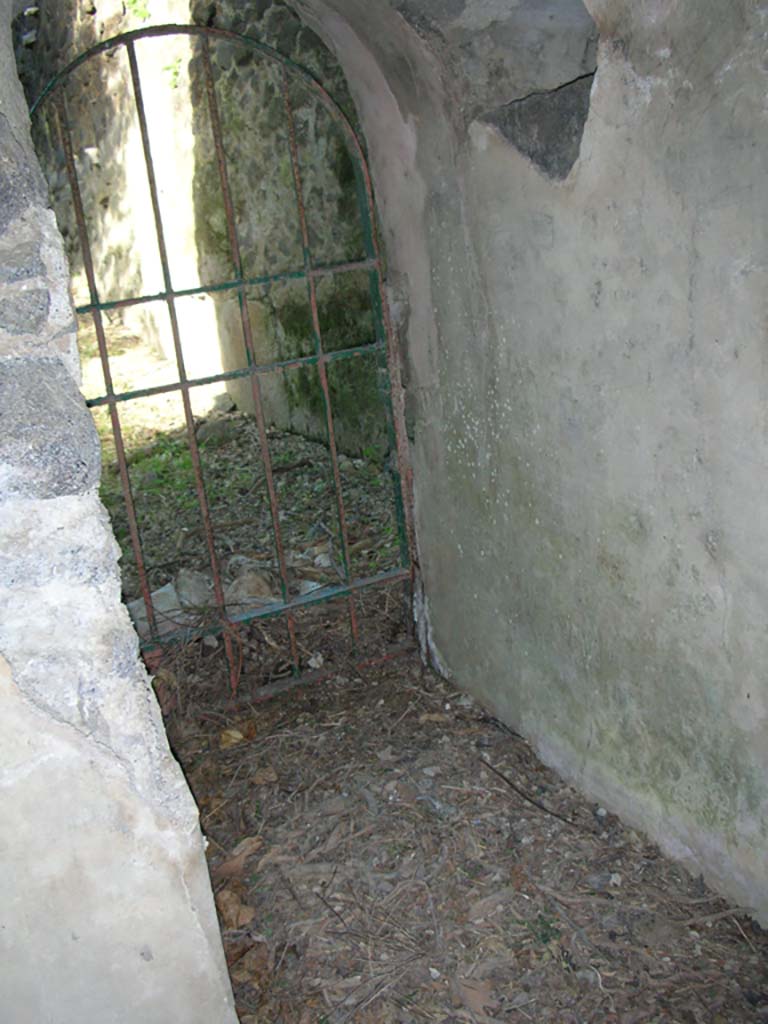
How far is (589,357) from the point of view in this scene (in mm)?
2639

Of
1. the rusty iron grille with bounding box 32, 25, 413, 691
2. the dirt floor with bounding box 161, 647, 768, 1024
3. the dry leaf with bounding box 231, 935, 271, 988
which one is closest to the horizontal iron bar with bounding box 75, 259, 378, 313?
the rusty iron grille with bounding box 32, 25, 413, 691

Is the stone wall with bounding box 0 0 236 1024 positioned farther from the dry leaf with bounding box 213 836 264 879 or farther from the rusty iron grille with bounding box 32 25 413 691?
the rusty iron grille with bounding box 32 25 413 691

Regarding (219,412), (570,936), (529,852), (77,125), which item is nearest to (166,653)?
(529,852)

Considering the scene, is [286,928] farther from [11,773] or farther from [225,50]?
[225,50]

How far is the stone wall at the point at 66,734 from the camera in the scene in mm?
1649

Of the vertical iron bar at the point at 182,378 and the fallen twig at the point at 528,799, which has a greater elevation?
the vertical iron bar at the point at 182,378

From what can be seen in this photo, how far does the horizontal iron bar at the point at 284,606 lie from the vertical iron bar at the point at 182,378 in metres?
0.07

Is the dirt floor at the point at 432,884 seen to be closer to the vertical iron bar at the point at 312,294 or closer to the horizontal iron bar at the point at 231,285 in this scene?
the vertical iron bar at the point at 312,294

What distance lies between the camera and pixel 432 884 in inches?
110

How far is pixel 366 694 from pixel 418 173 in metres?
1.93

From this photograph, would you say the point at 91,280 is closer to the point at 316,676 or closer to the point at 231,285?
the point at 231,285

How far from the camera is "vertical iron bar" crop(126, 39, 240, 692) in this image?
9.88 feet

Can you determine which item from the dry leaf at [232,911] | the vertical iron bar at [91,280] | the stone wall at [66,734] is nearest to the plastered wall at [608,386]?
the vertical iron bar at [91,280]

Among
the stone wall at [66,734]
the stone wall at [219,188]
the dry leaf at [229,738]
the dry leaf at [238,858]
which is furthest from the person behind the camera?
the stone wall at [219,188]
